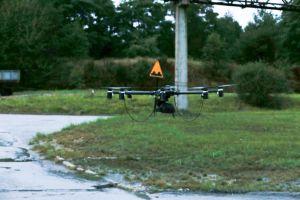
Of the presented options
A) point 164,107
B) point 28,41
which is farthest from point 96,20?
point 164,107

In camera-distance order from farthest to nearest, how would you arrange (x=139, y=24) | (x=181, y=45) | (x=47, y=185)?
(x=139, y=24), (x=181, y=45), (x=47, y=185)

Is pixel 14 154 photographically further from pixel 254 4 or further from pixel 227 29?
pixel 227 29

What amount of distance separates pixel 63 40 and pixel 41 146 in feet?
176

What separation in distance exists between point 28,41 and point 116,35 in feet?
111

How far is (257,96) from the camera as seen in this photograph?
37.6m

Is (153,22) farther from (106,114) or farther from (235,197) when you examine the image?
(235,197)

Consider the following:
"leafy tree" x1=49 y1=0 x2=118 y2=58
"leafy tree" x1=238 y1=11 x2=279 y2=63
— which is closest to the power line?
"leafy tree" x1=238 y1=11 x2=279 y2=63

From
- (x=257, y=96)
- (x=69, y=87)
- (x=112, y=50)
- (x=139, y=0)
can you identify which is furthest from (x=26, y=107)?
(x=139, y=0)

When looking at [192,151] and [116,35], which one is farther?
[116,35]

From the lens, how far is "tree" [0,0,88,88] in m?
54.9

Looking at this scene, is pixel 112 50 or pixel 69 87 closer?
pixel 69 87

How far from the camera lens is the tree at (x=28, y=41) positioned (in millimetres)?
54875

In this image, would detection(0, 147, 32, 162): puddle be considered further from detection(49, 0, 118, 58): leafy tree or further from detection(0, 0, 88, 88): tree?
detection(49, 0, 118, 58): leafy tree

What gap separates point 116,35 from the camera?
290 ft
